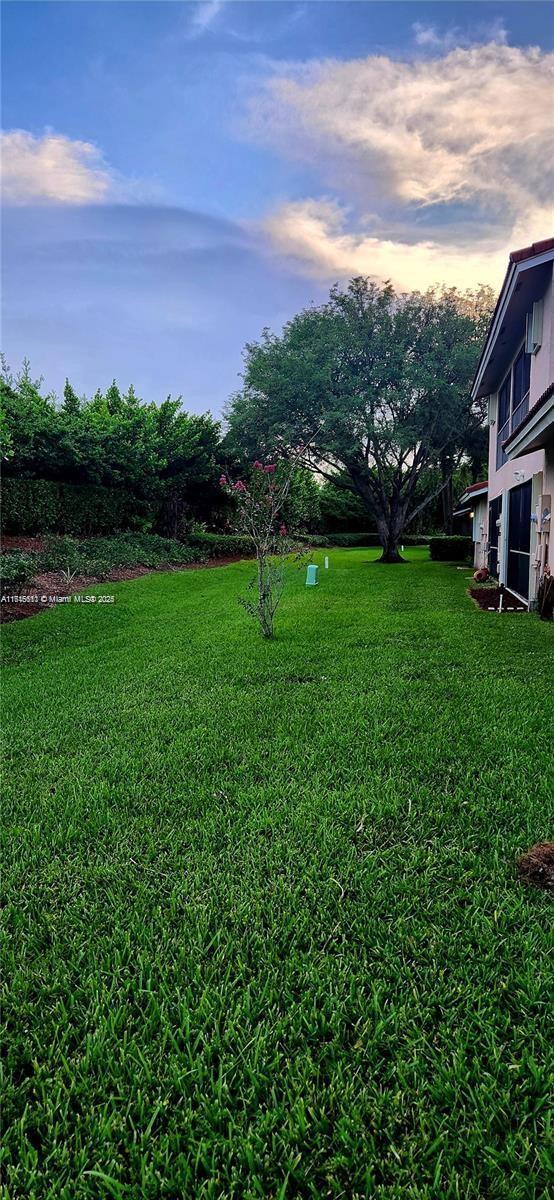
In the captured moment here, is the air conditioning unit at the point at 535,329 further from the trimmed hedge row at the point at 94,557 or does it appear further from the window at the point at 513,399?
the trimmed hedge row at the point at 94,557

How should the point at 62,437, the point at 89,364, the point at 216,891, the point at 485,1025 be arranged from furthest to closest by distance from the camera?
the point at 89,364
the point at 62,437
the point at 216,891
the point at 485,1025

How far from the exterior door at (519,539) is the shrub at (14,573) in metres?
8.81

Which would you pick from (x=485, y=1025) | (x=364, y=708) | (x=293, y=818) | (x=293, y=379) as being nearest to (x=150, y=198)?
(x=364, y=708)

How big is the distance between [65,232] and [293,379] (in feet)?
39.0

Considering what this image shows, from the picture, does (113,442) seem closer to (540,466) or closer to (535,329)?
(535,329)

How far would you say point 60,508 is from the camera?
15.3 m

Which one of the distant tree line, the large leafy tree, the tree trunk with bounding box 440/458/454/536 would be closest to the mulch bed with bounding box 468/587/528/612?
the distant tree line

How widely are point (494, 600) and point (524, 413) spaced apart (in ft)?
12.2

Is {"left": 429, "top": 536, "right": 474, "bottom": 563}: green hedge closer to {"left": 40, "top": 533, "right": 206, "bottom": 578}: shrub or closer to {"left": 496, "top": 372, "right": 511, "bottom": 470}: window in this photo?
{"left": 496, "top": 372, "right": 511, "bottom": 470}: window

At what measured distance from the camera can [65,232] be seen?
7.86 metres

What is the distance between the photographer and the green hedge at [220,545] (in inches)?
806

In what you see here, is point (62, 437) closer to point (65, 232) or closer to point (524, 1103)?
point (65, 232)

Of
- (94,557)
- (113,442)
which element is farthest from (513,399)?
(113,442)

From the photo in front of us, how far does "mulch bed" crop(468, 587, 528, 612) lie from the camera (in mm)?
9308
